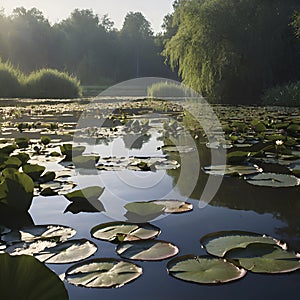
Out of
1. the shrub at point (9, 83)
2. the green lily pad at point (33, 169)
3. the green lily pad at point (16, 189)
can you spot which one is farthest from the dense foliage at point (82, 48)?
the green lily pad at point (16, 189)

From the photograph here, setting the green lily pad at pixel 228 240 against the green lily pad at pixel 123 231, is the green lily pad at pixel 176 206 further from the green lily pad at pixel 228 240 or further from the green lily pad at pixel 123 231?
the green lily pad at pixel 228 240

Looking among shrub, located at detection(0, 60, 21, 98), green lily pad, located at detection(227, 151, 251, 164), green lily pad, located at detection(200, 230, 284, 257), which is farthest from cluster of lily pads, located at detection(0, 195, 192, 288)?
shrub, located at detection(0, 60, 21, 98)

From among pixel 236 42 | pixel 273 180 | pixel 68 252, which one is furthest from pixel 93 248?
pixel 236 42

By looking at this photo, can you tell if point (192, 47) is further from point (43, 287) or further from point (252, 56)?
point (43, 287)

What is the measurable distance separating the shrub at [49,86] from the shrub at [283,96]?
8396mm

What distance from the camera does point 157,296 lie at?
101 cm

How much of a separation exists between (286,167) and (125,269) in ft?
5.63

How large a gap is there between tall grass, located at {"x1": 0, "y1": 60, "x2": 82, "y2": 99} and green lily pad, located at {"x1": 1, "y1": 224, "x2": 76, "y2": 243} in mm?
15093

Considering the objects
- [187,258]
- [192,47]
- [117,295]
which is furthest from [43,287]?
[192,47]

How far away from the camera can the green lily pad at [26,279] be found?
0.70 meters

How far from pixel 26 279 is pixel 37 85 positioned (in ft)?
54.7

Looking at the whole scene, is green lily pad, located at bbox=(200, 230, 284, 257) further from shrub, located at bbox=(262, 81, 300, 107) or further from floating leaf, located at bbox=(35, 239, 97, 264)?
shrub, located at bbox=(262, 81, 300, 107)

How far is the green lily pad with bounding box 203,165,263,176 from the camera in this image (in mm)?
2371

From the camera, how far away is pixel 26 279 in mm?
702
